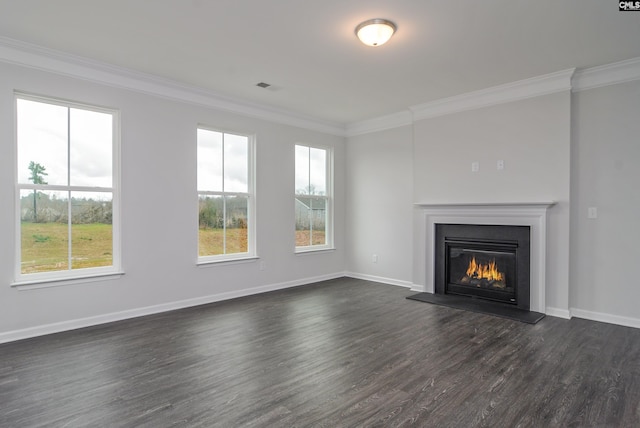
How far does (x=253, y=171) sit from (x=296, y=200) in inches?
→ 38.2

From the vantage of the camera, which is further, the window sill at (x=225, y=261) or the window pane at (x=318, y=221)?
the window pane at (x=318, y=221)

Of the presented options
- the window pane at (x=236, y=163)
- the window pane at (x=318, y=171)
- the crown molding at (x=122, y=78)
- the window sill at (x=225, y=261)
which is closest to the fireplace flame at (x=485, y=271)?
the window pane at (x=318, y=171)

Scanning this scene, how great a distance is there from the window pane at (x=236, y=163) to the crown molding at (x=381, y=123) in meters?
2.08

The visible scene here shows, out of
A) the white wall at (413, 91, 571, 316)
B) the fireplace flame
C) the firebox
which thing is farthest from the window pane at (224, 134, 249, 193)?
the fireplace flame

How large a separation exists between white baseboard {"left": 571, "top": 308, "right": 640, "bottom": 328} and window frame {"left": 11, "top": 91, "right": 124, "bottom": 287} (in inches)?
204

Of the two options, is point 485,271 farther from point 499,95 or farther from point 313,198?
point 313,198

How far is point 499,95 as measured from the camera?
458 cm

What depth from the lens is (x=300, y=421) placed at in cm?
211

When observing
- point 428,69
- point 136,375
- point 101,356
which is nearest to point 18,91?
point 101,356

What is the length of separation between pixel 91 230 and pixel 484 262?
4.77 m

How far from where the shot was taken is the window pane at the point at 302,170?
19.8ft

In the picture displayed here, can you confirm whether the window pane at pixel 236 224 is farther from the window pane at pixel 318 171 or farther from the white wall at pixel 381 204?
the white wall at pixel 381 204

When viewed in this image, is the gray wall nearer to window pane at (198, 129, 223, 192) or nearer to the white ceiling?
the white ceiling

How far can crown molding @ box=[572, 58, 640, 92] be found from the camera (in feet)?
12.3
